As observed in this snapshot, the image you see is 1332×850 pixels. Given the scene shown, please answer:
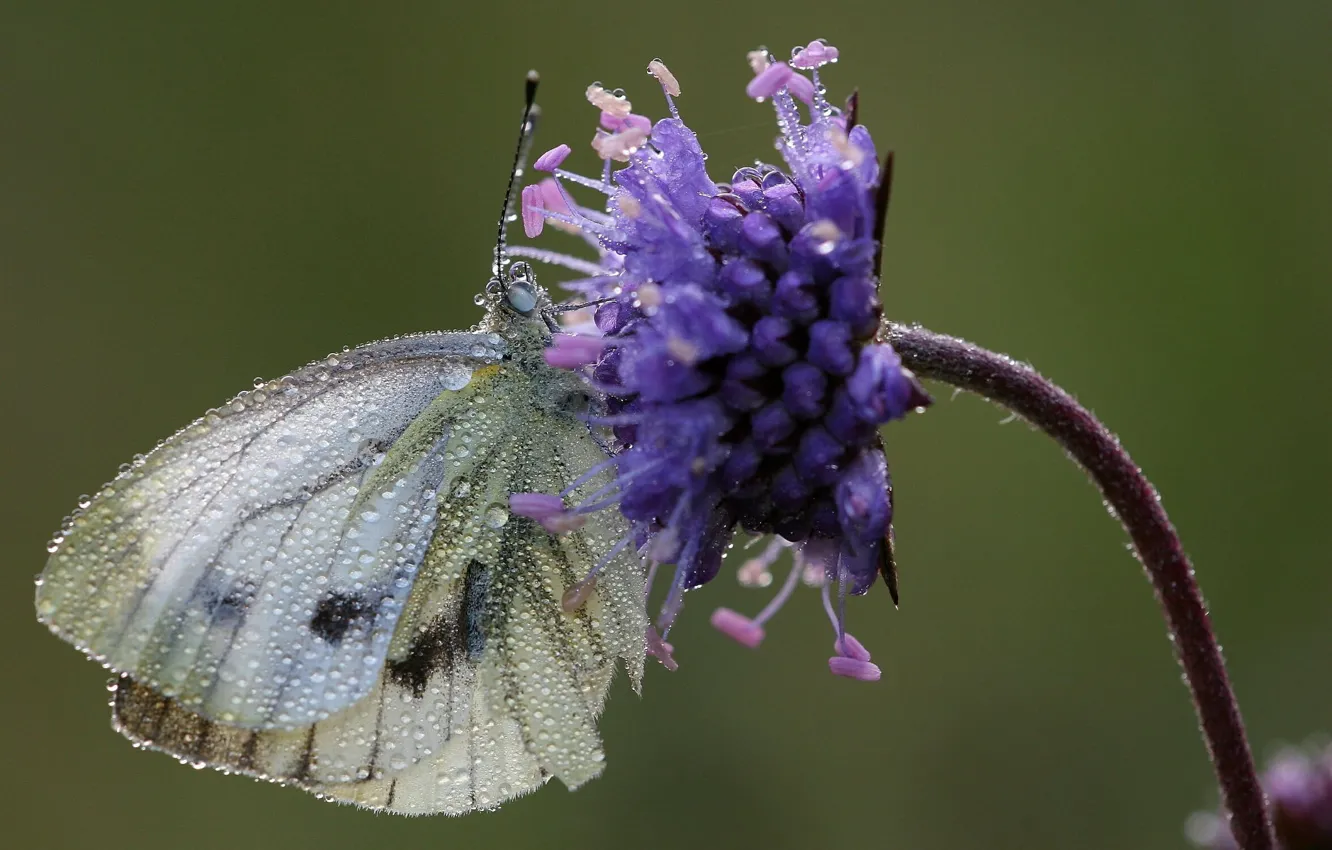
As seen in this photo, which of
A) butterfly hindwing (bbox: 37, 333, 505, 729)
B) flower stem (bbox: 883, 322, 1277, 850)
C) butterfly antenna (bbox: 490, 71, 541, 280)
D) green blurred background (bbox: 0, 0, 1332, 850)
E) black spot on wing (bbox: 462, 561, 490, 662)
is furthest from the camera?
green blurred background (bbox: 0, 0, 1332, 850)

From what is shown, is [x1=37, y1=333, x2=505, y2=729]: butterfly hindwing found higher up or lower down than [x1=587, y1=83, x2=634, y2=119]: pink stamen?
lower down

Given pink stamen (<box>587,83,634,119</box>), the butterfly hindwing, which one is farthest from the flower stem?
the butterfly hindwing

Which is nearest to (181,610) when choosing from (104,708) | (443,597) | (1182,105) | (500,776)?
(443,597)

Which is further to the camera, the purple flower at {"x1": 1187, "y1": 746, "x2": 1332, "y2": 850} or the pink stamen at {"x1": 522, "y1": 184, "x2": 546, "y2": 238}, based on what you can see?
the purple flower at {"x1": 1187, "y1": 746, "x2": 1332, "y2": 850}

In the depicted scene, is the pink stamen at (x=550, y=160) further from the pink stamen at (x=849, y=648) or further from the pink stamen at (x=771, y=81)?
the pink stamen at (x=849, y=648)

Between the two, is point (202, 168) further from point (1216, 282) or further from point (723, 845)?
point (1216, 282)

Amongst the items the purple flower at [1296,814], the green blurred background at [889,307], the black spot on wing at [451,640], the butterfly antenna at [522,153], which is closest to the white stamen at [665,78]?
the butterfly antenna at [522,153]

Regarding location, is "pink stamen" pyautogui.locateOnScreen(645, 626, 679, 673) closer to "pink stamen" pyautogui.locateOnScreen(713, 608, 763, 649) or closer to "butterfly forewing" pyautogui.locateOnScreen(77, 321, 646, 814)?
"butterfly forewing" pyautogui.locateOnScreen(77, 321, 646, 814)
